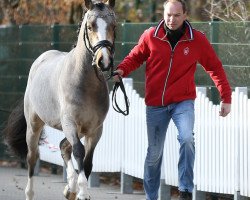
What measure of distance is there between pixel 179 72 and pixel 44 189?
4713 millimetres

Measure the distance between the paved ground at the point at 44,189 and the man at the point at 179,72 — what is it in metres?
3.23

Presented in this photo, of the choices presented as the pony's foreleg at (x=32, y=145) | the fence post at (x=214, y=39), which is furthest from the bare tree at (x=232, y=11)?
the pony's foreleg at (x=32, y=145)

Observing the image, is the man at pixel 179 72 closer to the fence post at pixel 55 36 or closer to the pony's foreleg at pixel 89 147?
the pony's foreleg at pixel 89 147

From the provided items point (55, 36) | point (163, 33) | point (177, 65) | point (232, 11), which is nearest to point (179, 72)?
point (177, 65)

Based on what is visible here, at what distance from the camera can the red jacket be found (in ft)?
32.9

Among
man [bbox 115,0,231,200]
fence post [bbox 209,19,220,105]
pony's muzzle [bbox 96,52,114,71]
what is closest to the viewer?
pony's muzzle [bbox 96,52,114,71]

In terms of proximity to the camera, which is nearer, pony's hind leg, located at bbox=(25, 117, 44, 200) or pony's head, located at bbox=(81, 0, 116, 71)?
pony's head, located at bbox=(81, 0, 116, 71)

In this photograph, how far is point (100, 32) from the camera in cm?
995

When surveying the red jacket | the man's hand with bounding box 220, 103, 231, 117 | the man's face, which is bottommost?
the man's hand with bounding box 220, 103, 231, 117

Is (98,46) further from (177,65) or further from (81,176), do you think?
(81,176)

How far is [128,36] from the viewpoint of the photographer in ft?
47.9

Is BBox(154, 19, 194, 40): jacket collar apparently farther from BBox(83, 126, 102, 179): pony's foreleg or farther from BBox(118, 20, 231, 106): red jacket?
BBox(83, 126, 102, 179): pony's foreleg

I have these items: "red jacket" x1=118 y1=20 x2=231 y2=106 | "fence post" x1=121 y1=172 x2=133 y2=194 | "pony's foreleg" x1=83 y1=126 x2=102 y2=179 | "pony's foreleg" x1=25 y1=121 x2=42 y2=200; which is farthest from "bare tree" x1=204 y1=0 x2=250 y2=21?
"red jacket" x1=118 y1=20 x2=231 y2=106

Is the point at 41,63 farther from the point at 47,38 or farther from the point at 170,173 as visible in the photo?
the point at 47,38
